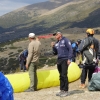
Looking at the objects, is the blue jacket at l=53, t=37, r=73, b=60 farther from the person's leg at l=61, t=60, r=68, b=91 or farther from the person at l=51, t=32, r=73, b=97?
the person's leg at l=61, t=60, r=68, b=91

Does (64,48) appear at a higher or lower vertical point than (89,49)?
higher

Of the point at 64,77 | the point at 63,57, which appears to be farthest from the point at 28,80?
the point at 63,57

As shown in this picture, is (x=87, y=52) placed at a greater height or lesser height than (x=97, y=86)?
greater

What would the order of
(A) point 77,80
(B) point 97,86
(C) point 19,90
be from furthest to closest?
(A) point 77,80
(C) point 19,90
(B) point 97,86

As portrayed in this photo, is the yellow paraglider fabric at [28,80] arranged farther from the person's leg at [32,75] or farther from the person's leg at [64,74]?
the person's leg at [64,74]

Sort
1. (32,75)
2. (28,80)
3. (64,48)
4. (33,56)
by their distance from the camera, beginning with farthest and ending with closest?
(28,80)
(32,75)
(33,56)
(64,48)

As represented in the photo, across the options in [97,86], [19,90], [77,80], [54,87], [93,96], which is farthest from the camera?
[77,80]

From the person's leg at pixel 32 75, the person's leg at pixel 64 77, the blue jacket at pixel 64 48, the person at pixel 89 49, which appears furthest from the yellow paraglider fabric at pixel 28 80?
the blue jacket at pixel 64 48

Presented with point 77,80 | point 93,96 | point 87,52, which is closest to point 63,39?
point 87,52

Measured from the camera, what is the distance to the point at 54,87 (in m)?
13.9

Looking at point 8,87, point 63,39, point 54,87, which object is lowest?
point 54,87

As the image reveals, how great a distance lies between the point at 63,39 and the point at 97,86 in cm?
254

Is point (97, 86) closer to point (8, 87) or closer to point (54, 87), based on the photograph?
point (54, 87)

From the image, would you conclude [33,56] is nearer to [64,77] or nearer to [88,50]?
[64,77]
